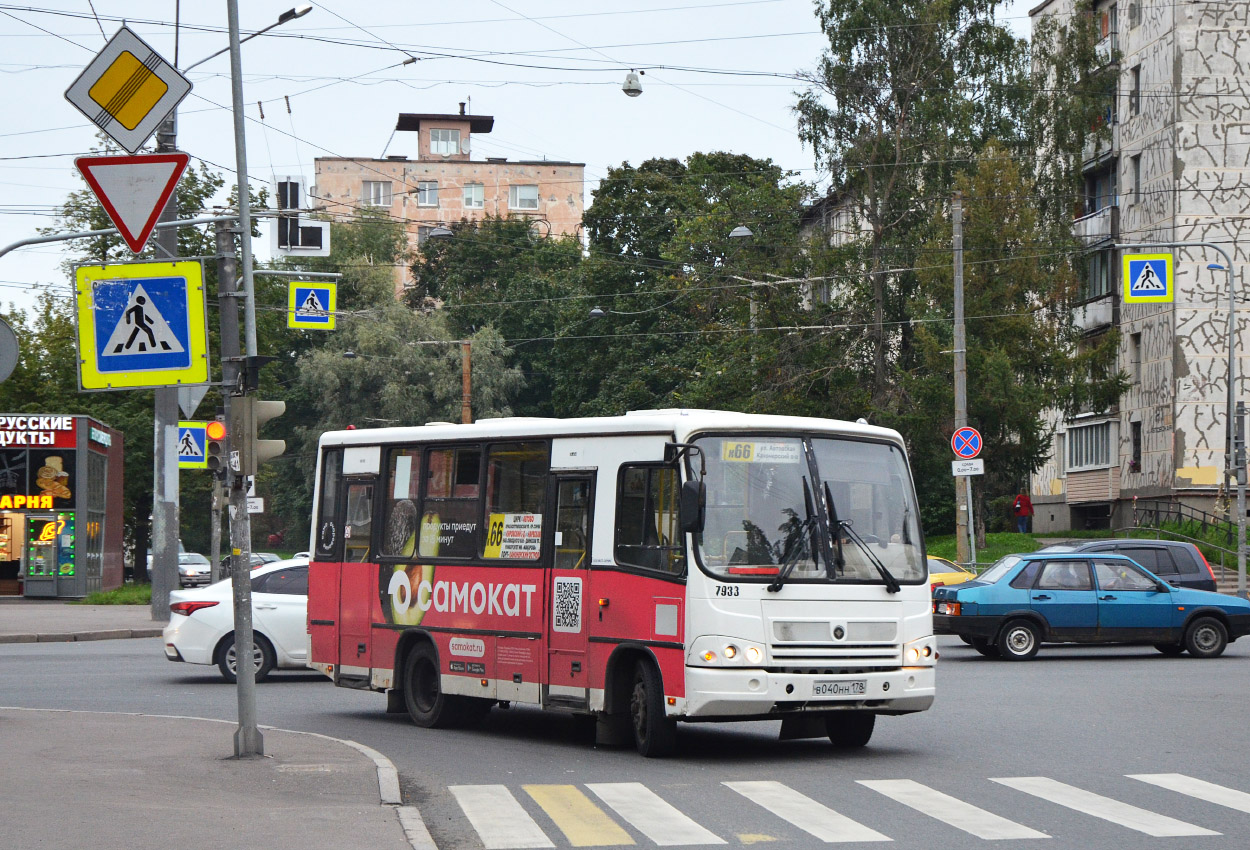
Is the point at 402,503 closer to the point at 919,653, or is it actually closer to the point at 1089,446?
the point at 919,653

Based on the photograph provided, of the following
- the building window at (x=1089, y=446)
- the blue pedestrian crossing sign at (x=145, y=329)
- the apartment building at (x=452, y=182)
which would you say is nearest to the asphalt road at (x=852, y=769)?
the blue pedestrian crossing sign at (x=145, y=329)

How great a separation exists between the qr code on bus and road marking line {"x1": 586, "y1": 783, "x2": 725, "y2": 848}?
251 cm

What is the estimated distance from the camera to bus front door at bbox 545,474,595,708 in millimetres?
13852

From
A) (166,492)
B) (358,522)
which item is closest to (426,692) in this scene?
(358,522)

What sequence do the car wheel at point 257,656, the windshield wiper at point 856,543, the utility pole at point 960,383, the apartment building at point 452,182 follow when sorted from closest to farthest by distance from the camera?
the windshield wiper at point 856,543, the car wheel at point 257,656, the utility pole at point 960,383, the apartment building at point 452,182

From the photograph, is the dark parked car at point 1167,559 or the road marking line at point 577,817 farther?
the dark parked car at point 1167,559

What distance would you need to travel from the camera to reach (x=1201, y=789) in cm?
1121

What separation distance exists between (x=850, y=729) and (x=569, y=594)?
2579 mm

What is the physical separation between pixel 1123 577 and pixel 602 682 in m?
12.1

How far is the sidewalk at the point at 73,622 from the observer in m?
29.1

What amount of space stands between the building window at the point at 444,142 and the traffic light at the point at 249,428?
295 feet

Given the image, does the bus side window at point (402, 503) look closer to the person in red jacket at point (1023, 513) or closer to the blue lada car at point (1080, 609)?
the blue lada car at point (1080, 609)

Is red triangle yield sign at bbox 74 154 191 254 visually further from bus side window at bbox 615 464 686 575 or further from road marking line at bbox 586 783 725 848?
bus side window at bbox 615 464 686 575

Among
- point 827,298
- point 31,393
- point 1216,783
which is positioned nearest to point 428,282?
point 31,393
